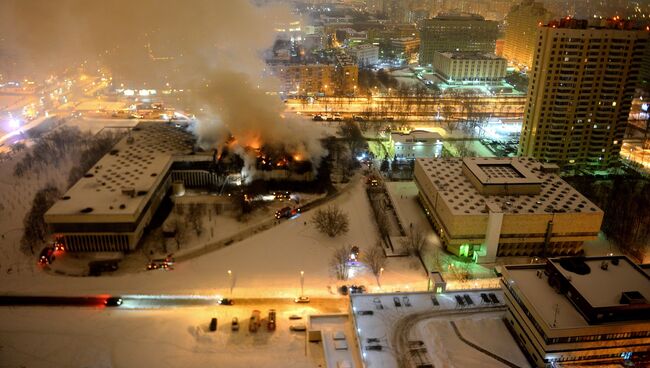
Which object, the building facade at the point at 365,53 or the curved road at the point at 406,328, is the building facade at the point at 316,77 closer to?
the building facade at the point at 365,53

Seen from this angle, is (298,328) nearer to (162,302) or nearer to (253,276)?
(253,276)

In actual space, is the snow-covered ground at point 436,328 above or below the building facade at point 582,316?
below

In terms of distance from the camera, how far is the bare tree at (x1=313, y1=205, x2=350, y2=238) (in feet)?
81.7

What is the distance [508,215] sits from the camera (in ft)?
74.0

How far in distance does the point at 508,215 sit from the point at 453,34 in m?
48.3

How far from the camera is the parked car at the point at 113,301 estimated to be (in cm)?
1945

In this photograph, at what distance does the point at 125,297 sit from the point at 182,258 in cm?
340

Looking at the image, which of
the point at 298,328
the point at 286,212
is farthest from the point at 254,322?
the point at 286,212

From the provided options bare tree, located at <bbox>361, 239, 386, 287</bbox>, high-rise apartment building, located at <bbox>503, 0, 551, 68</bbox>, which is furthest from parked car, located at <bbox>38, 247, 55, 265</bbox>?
high-rise apartment building, located at <bbox>503, 0, 551, 68</bbox>

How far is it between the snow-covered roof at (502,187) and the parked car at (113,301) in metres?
14.8

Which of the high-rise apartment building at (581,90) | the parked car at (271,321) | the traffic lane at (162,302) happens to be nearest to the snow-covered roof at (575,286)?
the traffic lane at (162,302)

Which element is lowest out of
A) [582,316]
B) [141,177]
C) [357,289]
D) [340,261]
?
[357,289]

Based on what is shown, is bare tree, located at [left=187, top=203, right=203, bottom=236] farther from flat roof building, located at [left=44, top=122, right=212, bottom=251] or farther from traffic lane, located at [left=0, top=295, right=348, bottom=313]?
traffic lane, located at [left=0, top=295, right=348, bottom=313]

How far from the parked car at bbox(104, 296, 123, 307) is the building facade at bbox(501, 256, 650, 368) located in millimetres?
14701
